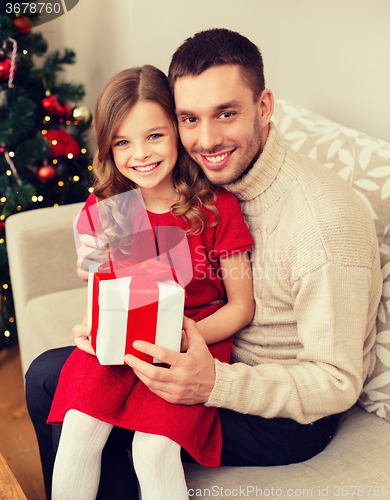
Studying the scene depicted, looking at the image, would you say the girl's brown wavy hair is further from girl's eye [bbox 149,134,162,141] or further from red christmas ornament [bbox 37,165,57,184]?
red christmas ornament [bbox 37,165,57,184]

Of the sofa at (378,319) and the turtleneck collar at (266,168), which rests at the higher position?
the turtleneck collar at (266,168)

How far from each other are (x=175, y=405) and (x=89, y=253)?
47cm

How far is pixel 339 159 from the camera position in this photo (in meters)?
1.22

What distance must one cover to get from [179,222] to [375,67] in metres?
0.90

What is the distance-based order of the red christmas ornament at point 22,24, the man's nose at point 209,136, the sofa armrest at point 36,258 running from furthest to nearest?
the red christmas ornament at point 22,24 → the sofa armrest at point 36,258 → the man's nose at point 209,136

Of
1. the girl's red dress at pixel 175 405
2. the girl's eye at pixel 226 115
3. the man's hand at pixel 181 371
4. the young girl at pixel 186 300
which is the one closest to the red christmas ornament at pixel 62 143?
the young girl at pixel 186 300

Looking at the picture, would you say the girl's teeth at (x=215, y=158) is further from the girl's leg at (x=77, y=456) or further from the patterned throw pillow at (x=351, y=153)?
the girl's leg at (x=77, y=456)

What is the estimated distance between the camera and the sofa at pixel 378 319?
887 millimetres

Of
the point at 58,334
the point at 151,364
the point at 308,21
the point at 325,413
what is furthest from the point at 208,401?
the point at 308,21

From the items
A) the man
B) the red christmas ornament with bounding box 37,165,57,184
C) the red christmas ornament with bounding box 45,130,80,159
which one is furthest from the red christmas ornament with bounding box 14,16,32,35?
the man

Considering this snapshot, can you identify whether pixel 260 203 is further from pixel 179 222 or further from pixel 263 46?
pixel 263 46

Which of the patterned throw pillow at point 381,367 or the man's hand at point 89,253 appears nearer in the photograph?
the patterned throw pillow at point 381,367

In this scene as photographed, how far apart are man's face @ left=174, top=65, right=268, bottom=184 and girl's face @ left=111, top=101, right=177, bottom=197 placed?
0.04 meters

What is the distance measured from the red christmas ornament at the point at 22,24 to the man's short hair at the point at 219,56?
106 cm
